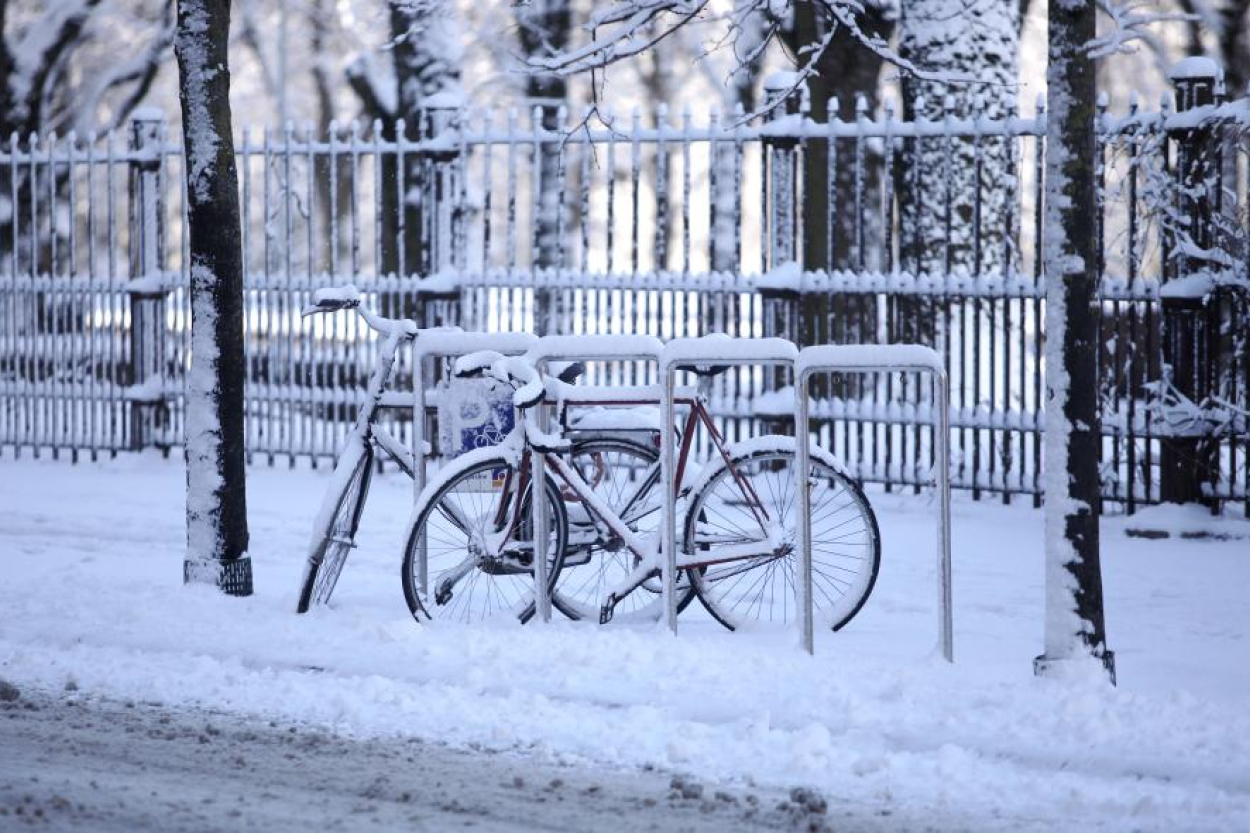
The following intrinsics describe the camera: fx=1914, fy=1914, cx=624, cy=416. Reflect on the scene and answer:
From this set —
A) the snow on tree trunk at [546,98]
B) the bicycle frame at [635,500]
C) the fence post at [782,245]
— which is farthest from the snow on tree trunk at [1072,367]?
the snow on tree trunk at [546,98]

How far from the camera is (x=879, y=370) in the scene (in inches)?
275

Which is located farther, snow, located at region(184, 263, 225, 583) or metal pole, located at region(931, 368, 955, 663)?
snow, located at region(184, 263, 225, 583)

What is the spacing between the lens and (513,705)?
6.33 m

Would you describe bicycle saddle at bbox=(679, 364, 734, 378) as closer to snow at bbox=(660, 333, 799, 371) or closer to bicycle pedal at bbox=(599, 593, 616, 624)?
snow at bbox=(660, 333, 799, 371)

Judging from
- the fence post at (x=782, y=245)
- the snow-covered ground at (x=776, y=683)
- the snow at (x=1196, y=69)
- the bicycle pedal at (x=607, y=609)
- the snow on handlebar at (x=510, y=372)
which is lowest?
the snow-covered ground at (x=776, y=683)

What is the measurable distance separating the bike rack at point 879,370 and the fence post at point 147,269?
27.2 ft

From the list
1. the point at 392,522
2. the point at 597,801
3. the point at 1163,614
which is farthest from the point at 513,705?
the point at 392,522

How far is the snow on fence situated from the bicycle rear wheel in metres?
1.87

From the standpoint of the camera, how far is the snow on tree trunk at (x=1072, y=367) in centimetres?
655

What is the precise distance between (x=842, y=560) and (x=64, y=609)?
4042 mm

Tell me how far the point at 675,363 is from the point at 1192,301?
14.4 ft

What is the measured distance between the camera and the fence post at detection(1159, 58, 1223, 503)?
10.6 meters

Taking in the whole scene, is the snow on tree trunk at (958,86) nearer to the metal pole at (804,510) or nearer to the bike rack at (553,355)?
the bike rack at (553,355)

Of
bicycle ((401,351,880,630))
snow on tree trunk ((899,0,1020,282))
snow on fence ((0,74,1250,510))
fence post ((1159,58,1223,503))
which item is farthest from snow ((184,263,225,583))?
snow on tree trunk ((899,0,1020,282))
